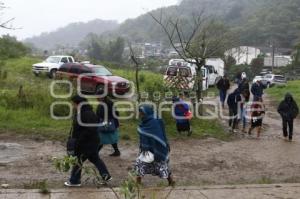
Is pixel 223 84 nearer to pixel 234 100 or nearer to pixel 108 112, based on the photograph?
pixel 234 100

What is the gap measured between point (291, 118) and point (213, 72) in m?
21.6

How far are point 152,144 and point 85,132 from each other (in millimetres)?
1117

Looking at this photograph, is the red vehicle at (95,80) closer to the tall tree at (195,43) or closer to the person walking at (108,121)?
the tall tree at (195,43)

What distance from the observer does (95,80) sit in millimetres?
23734

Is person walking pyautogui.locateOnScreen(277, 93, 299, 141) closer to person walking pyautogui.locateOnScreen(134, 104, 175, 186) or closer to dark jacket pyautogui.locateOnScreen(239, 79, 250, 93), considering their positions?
dark jacket pyautogui.locateOnScreen(239, 79, 250, 93)

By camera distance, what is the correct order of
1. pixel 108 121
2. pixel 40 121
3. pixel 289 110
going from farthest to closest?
pixel 40 121 → pixel 289 110 → pixel 108 121

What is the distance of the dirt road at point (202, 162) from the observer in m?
9.64

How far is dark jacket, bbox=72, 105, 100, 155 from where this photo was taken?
817 cm

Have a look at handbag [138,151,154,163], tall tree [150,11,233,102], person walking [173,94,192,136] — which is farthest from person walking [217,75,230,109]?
handbag [138,151,154,163]

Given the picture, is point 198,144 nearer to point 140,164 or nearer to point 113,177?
point 113,177

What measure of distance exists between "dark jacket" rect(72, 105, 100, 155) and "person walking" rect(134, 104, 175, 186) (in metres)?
0.80

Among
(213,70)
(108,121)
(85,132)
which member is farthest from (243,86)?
(213,70)

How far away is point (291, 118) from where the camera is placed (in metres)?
14.7

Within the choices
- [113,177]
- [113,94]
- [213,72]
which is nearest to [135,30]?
[213,72]
